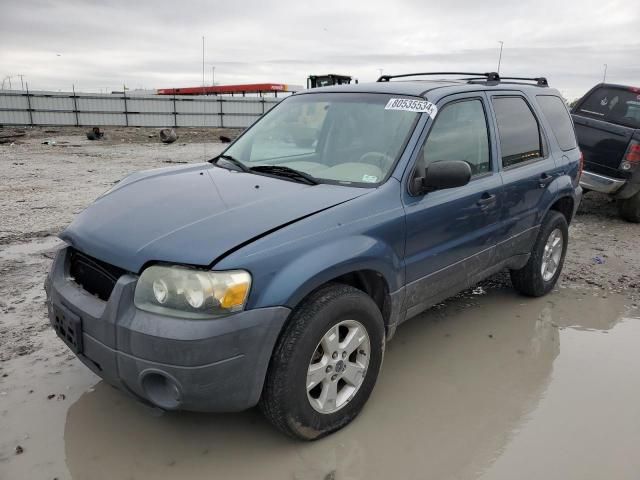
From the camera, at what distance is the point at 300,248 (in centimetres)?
239

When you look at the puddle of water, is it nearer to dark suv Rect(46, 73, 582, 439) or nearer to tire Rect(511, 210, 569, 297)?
dark suv Rect(46, 73, 582, 439)

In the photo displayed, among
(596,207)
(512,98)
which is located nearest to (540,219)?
(512,98)

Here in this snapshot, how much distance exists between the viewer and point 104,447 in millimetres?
2615

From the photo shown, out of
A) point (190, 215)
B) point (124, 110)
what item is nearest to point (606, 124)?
point (190, 215)

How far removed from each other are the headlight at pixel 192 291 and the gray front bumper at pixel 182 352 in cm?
5

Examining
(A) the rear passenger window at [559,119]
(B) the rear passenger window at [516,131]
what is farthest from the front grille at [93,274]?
(A) the rear passenger window at [559,119]

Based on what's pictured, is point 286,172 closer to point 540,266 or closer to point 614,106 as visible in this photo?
point 540,266

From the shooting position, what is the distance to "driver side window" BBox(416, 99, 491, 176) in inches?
127

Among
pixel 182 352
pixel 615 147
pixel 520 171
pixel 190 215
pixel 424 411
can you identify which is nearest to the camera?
pixel 182 352

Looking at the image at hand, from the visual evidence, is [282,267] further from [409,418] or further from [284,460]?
[409,418]

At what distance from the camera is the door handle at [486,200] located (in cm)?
350

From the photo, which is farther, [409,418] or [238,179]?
[238,179]

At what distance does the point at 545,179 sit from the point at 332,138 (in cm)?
195

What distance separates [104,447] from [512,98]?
3732mm
